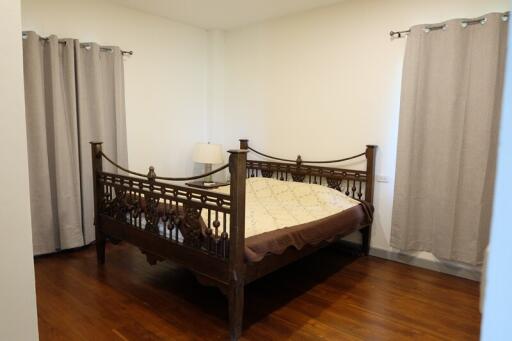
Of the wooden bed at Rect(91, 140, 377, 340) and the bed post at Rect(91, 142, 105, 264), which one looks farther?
the bed post at Rect(91, 142, 105, 264)

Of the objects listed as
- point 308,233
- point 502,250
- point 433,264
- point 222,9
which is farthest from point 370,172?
point 502,250

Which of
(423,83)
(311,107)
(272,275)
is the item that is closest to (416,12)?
(423,83)

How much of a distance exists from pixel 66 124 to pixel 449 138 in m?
3.50

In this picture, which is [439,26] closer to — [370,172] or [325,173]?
[370,172]

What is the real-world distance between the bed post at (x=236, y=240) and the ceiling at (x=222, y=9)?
7.73ft

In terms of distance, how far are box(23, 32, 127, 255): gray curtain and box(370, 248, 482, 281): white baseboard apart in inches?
118

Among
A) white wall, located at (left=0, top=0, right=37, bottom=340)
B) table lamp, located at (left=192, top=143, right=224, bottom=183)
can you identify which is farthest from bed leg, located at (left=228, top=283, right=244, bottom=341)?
table lamp, located at (left=192, top=143, right=224, bottom=183)

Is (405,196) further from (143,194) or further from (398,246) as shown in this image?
(143,194)

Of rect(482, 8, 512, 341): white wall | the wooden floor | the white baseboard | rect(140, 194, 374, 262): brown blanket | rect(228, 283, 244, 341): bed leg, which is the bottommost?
the wooden floor

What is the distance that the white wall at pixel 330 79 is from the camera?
3.37 metres

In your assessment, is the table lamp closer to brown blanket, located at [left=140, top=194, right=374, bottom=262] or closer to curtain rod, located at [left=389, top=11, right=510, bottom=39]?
brown blanket, located at [left=140, top=194, right=374, bottom=262]

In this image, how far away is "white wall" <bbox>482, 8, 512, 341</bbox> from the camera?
0.44 meters

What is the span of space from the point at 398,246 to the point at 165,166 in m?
2.84

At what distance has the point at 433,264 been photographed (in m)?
3.27
